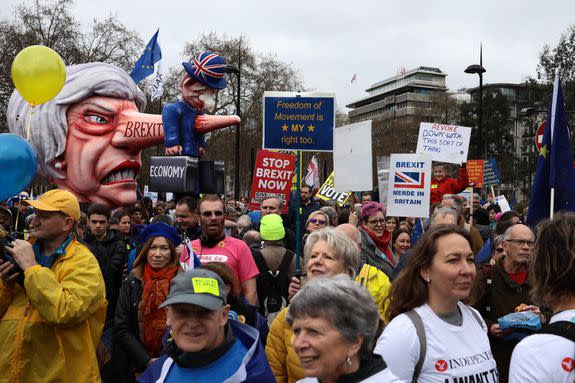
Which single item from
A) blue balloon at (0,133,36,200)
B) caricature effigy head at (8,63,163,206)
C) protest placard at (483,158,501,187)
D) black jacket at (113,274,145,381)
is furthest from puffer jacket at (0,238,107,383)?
protest placard at (483,158,501,187)

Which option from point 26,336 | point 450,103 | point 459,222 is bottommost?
point 26,336

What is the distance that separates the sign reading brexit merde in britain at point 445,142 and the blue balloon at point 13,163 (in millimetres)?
8143

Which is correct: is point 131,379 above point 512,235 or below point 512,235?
below

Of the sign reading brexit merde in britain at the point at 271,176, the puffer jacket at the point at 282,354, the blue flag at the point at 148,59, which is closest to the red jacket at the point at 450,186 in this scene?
the sign reading brexit merde in britain at the point at 271,176

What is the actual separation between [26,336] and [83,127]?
8957 mm

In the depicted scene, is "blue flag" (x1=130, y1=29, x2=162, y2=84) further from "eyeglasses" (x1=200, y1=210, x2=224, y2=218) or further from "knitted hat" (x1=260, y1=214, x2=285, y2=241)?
"eyeglasses" (x1=200, y1=210, x2=224, y2=218)

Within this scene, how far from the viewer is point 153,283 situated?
15.4 ft

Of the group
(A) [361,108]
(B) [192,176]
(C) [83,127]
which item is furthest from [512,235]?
(A) [361,108]

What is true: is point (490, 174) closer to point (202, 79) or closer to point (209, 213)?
point (202, 79)

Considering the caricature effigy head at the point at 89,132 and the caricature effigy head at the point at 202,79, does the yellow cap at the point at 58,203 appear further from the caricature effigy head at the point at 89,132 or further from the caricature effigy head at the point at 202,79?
the caricature effigy head at the point at 89,132

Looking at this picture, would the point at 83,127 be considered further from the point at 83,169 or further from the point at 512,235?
the point at 512,235

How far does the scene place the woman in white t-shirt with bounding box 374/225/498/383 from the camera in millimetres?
2916

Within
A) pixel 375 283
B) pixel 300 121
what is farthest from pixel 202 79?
pixel 375 283

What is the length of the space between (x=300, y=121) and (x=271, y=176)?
348 cm
